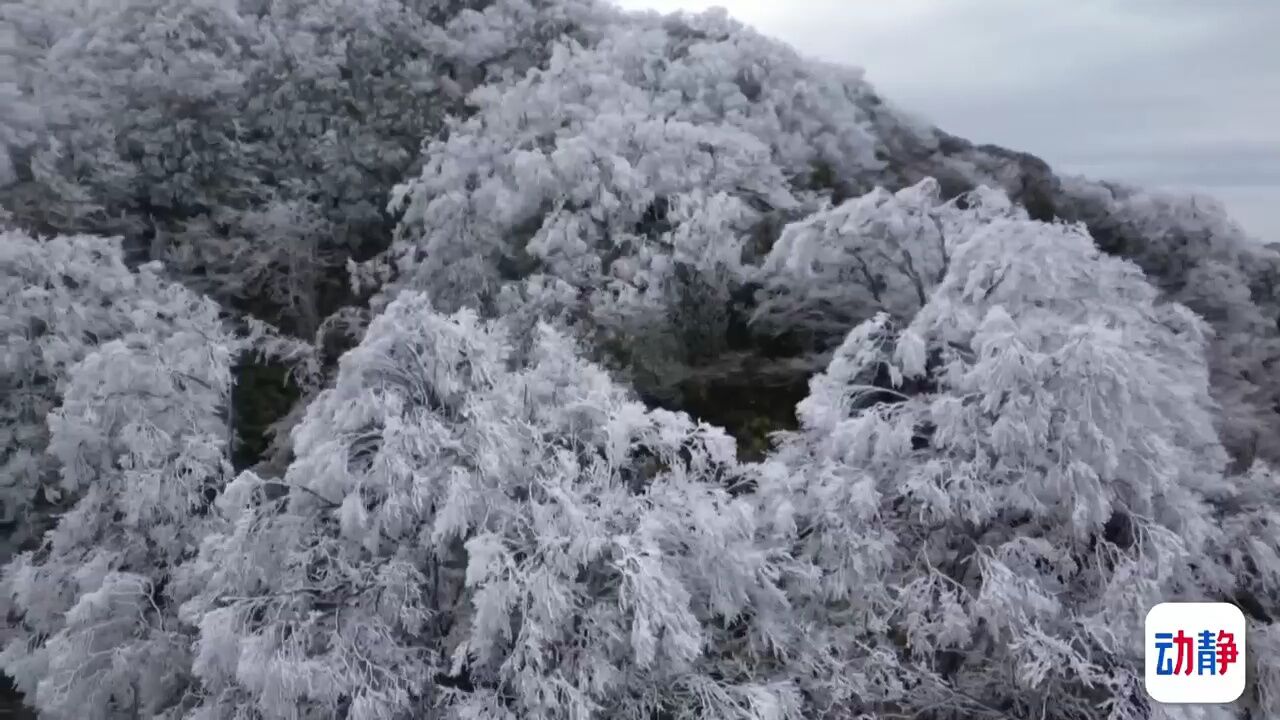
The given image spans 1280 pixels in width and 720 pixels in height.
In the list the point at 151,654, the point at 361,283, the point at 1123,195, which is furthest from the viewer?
the point at 1123,195

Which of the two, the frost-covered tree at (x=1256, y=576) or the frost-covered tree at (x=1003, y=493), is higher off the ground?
the frost-covered tree at (x=1003, y=493)

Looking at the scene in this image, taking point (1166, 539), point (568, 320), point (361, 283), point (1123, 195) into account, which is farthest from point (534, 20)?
point (1166, 539)

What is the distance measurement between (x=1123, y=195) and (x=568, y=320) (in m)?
9.40

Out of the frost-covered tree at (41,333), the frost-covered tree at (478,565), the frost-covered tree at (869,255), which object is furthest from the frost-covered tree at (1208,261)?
the frost-covered tree at (41,333)

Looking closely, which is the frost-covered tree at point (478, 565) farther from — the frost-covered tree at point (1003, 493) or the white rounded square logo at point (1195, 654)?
the white rounded square logo at point (1195, 654)

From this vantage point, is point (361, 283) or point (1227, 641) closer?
point (1227, 641)

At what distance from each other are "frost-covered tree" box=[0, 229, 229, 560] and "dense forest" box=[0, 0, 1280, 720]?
5cm

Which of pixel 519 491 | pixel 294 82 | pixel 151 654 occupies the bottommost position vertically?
pixel 151 654

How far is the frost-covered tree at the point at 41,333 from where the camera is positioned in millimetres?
10688

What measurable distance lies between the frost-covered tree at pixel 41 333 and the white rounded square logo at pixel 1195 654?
9.67 m

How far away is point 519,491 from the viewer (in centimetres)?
732

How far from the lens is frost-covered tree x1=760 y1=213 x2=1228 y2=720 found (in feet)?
23.7

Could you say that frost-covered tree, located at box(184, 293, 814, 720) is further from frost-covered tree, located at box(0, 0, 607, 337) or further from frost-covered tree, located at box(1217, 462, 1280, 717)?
frost-covered tree, located at box(0, 0, 607, 337)

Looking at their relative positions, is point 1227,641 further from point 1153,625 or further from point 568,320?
point 568,320
